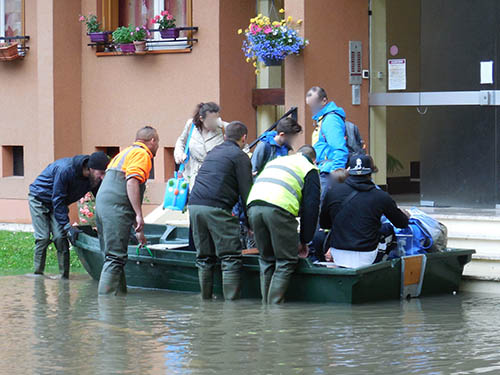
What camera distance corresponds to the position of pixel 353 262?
10492 millimetres

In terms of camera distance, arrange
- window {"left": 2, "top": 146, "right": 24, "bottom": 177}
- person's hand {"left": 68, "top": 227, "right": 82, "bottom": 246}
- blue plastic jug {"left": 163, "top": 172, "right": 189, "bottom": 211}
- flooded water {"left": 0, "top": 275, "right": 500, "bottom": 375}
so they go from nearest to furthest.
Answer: flooded water {"left": 0, "top": 275, "right": 500, "bottom": 375} < blue plastic jug {"left": 163, "top": 172, "right": 189, "bottom": 211} < person's hand {"left": 68, "top": 227, "right": 82, "bottom": 246} < window {"left": 2, "top": 146, "right": 24, "bottom": 177}

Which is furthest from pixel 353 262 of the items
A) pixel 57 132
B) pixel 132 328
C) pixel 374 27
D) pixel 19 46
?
pixel 19 46

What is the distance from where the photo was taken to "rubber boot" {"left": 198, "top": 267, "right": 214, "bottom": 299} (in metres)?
11.0

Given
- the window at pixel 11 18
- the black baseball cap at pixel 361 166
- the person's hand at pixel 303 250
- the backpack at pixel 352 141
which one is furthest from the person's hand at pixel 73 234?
the window at pixel 11 18

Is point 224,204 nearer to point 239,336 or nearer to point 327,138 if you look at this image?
point 327,138

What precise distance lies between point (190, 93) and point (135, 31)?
1.36 metres

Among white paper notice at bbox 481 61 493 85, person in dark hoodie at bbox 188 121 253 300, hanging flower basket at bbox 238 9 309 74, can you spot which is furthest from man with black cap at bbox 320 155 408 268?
white paper notice at bbox 481 61 493 85

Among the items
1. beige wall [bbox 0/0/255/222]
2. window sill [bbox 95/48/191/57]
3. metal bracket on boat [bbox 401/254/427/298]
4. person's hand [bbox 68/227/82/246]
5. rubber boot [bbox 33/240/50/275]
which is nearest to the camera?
metal bracket on boat [bbox 401/254/427/298]

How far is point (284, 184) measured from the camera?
34.1 ft

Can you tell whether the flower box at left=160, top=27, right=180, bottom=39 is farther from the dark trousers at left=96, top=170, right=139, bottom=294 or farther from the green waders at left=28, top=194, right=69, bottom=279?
the dark trousers at left=96, top=170, right=139, bottom=294

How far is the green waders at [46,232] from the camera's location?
1298cm

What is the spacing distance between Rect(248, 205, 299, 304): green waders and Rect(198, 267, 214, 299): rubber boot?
698mm

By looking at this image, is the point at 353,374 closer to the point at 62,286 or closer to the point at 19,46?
the point at 62,286

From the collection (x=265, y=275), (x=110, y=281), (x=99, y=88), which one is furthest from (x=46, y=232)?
(x=99, y=88)
